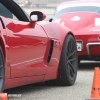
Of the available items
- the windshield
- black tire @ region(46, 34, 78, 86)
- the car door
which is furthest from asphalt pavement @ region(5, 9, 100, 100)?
the windshield

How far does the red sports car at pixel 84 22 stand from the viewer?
1159cm

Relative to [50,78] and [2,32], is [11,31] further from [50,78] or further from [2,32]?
[50,78]

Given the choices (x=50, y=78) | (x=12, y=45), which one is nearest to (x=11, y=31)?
(x=12, y=45)

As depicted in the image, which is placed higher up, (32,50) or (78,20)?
(32,50)

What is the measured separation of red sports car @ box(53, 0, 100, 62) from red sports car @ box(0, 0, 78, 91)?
2.88 metres

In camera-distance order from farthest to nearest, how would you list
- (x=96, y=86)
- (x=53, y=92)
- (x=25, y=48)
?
(x=53, y=92), (x=25, y=48), (x=96, y=86)

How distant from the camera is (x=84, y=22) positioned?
1218cm

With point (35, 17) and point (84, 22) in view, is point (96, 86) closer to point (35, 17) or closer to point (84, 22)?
point (35, 17)

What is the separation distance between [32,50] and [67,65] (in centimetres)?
141

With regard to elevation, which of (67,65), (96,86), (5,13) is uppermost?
(5,13)

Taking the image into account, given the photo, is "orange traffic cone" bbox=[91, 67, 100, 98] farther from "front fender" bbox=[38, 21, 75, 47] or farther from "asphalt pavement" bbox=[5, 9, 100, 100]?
"front fender" bbox=[38, 21, 75, 47]

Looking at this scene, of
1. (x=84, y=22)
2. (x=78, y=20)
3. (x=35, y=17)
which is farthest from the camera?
(x=78, y=20)

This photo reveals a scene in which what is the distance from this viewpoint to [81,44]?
11617 mm

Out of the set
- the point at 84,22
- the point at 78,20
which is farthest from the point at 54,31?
the point at 78,20
